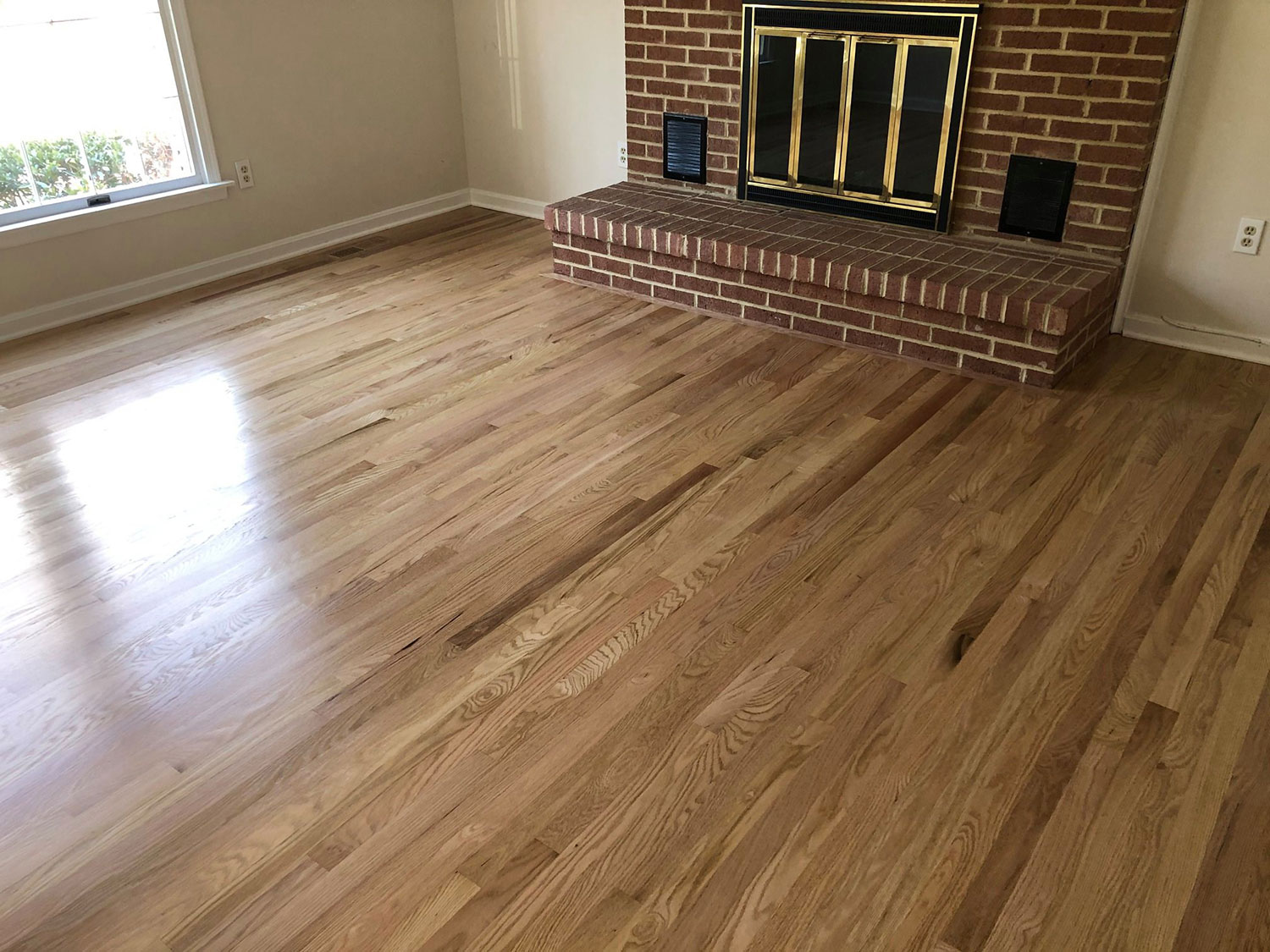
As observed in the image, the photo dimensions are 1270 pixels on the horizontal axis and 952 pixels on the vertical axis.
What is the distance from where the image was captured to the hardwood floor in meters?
1.57

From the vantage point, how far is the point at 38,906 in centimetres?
155

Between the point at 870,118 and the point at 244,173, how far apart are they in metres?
2.67

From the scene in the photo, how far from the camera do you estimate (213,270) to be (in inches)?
172

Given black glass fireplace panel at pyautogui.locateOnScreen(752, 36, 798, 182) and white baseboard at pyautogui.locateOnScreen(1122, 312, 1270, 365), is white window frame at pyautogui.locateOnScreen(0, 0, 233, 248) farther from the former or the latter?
white baseboard at pyautogui.locateOnScreen(1122, 312, 1270, 365)

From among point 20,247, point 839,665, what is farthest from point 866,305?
point 20,247

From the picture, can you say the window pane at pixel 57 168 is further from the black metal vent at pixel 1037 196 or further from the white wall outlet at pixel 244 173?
the black metal vent at pixel 1037 196

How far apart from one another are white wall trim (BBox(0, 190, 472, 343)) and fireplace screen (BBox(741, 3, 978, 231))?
1910 millimetres

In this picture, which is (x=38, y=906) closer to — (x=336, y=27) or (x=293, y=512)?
(x=293, y=512)

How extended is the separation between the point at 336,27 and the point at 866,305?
112 inches

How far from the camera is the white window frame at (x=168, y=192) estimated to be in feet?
12.3

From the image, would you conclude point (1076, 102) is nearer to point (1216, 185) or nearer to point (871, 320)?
point (1216, 185)

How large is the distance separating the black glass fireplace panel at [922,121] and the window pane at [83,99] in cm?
289

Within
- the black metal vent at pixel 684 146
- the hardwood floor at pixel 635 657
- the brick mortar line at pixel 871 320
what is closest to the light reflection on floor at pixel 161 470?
the hardwood floor at pixel 635 657

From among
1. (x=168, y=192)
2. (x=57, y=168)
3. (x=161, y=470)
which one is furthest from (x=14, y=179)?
(x=161, y=470)
